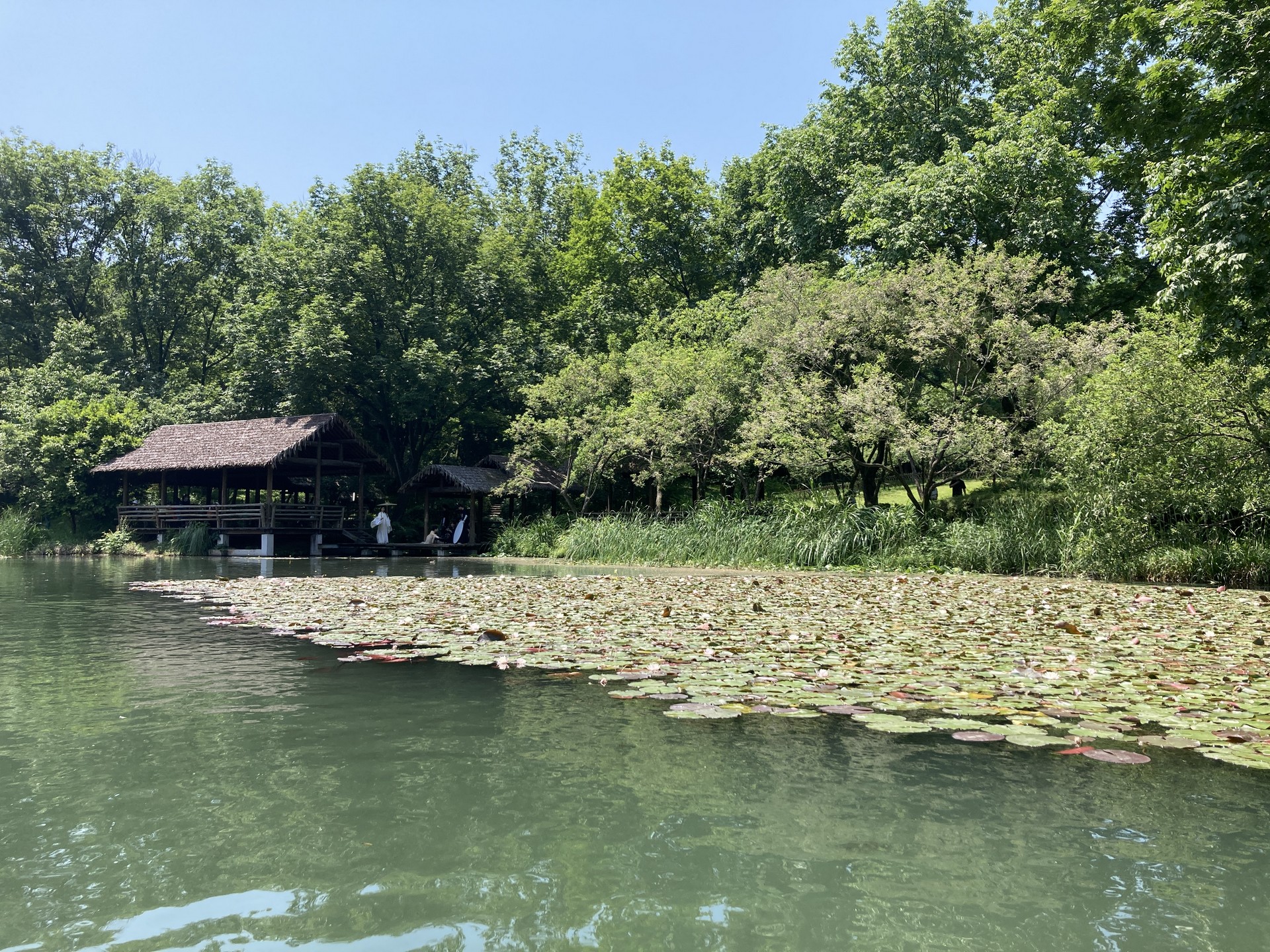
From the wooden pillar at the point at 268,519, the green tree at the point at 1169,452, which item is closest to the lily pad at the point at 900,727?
the green tree at the point at 1169,452

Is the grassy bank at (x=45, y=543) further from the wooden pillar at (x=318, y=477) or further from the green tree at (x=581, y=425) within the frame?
the green tree at (x=581, y=425)

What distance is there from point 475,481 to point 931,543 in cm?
1708

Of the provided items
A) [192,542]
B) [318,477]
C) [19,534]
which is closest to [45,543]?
[19,534]

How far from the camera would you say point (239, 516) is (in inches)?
1129

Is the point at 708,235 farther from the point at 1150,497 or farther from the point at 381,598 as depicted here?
the point at 381,598

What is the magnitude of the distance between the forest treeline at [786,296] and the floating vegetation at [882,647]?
393cm

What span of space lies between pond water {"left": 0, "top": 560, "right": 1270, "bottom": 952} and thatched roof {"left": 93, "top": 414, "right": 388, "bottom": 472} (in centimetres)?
2508

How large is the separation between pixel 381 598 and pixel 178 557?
19.6 m

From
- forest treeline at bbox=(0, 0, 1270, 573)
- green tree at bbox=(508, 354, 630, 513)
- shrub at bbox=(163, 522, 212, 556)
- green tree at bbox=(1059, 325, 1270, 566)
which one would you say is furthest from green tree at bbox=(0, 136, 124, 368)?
green tree at bbox=(1059, 325, 1270, 566)

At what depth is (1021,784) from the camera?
3.37 m

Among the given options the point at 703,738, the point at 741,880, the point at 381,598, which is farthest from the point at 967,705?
the point at 381,598

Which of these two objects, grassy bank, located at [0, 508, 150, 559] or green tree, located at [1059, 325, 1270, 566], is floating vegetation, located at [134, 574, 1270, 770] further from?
grassy bank, located at [0, 508, 150, 559]

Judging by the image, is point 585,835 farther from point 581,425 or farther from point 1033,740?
point 581,425

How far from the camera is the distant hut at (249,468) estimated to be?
28578 mm
